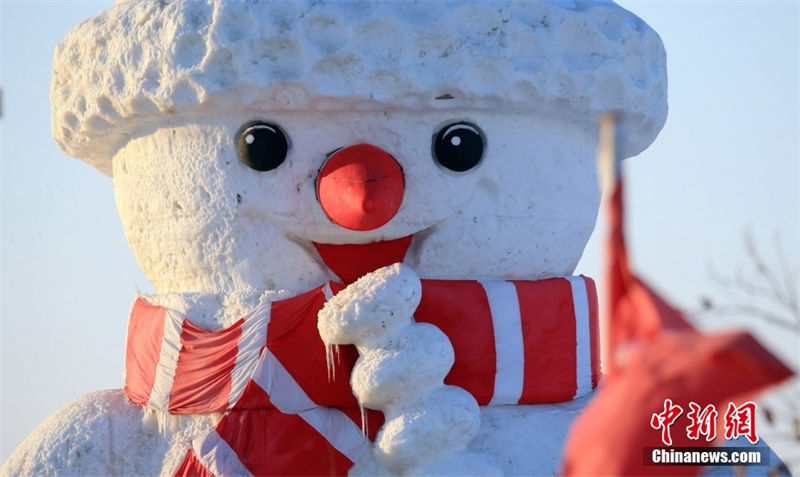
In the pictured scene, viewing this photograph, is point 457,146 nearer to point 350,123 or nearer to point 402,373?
point 350,123

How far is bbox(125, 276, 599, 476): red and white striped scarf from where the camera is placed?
16.0 ft

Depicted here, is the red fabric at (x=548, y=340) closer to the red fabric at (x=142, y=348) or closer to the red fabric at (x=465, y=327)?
the red fabric at (x=465, y=327)

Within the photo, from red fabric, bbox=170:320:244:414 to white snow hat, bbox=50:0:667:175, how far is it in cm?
75

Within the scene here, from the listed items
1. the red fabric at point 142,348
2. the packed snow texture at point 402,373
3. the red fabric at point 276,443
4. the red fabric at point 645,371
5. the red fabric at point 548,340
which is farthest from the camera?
the red fabric at point 142,348

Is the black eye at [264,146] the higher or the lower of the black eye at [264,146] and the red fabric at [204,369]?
the higher

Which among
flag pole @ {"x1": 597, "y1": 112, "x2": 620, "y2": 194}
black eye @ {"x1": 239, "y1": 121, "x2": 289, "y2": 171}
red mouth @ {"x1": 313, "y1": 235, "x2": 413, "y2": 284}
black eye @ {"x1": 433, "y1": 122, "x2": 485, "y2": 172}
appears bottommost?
red mouth @ {"x1": 313, "y1": 235, "x2": 413, "y2": 284}

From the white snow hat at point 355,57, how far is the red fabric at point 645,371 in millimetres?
2029

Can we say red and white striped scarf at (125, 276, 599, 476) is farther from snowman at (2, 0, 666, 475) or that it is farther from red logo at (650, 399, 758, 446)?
red logo at (650, 399, 758, 446)

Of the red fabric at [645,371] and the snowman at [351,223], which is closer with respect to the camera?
the red fabric at [645,371]

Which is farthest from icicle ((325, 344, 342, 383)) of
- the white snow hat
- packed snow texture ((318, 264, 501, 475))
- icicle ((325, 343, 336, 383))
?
the white snow hat

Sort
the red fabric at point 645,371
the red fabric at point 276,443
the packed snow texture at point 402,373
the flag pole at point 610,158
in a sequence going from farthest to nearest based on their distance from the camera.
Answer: the red fabric at point 276,443
the packed snow texture at point 402,373
the flag pole at point 610,158
the red fabric at point 645,371

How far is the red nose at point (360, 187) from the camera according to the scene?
4.76 m

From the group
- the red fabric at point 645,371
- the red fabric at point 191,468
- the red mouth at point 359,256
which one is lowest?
the red fabric at point 191,468

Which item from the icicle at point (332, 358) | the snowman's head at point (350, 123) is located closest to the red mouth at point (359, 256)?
the snowman's head at point (350, 123)
